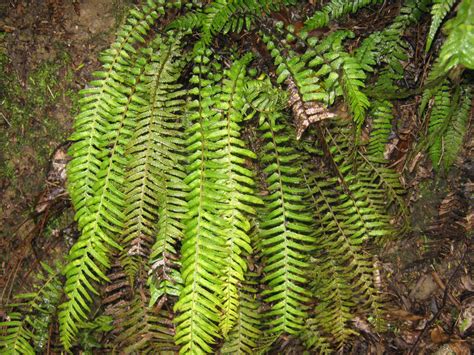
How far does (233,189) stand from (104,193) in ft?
2.74

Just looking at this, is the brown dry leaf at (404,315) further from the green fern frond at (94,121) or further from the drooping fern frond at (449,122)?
the green fern frond at (94,121)

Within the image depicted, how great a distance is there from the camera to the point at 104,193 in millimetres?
2664

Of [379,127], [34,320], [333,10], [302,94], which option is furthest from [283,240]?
[34,320]

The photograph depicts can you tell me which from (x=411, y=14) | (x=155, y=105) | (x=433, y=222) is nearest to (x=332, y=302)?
(x=433, y=222)

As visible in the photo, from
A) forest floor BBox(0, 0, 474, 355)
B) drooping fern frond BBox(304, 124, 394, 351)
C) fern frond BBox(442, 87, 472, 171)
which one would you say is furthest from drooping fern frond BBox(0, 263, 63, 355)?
fern frond BBox(442, 87, 472, 171)

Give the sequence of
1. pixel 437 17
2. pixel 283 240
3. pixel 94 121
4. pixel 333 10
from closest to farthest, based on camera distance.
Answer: pixel 437 17 < pixel 283 240 < pixel 94 121 < pixel 333 10

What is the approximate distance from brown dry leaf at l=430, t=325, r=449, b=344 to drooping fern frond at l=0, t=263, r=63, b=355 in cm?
287

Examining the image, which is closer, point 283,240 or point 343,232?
point 283,240

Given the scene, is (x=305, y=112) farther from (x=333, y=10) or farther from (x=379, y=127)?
(x=333, y=10)

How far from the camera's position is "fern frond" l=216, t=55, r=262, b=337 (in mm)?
2500

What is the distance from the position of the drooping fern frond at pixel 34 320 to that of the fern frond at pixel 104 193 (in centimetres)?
53

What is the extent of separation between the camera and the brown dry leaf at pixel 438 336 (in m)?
3.06

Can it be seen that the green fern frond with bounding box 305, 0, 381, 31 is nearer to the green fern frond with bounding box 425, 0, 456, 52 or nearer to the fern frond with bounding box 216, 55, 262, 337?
the fern frond with bounding box 216, 55, 262, 337

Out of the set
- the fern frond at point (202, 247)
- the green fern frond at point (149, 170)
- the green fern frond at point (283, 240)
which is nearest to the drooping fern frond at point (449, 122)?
the green fern frond at point (283, 240)
